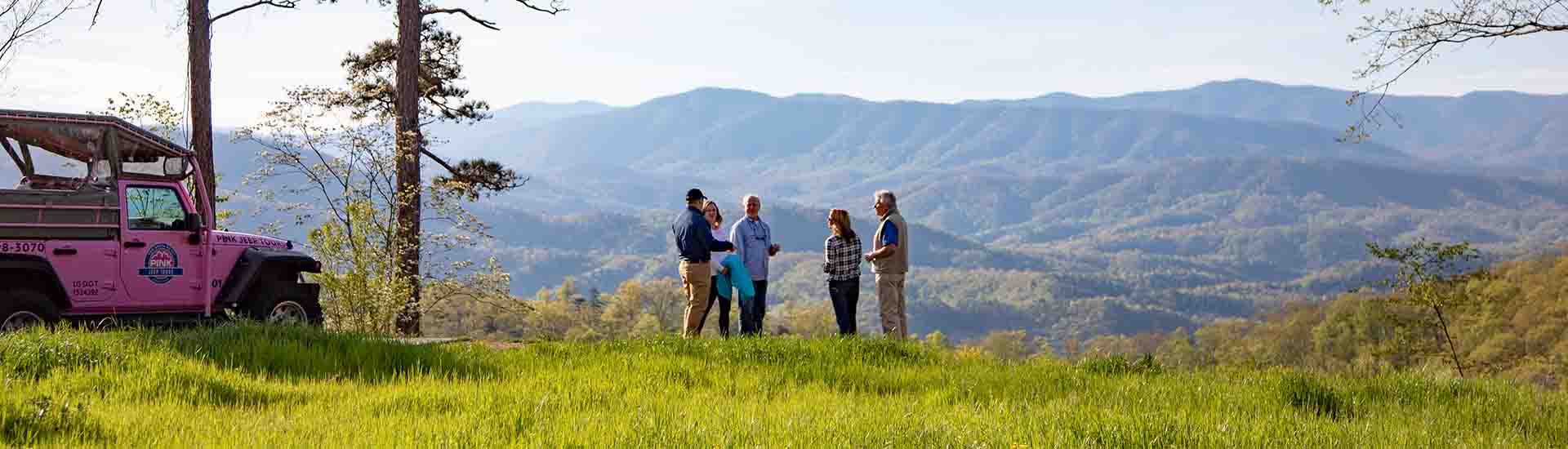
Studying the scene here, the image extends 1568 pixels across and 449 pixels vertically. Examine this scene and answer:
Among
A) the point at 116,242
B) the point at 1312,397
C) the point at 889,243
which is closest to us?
the point at 1312,397

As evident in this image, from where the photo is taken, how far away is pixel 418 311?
1568 cm

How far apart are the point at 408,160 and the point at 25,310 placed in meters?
6.53

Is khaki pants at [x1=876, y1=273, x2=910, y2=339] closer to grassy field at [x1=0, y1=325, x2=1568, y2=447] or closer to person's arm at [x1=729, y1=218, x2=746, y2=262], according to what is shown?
person's arm at [x1=729, y1=218, x2=746, y2=262]

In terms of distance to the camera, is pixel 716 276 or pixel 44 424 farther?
pixel 716 276

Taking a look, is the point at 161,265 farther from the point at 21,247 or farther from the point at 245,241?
the point at 21,247

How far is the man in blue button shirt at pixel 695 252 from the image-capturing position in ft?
41.0

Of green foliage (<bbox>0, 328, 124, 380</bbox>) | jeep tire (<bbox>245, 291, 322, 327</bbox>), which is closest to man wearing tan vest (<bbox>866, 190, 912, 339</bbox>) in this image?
jeep tire (<bbox>245, 291, 322, 327</bbox>)

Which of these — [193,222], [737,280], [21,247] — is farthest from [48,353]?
[737,280]

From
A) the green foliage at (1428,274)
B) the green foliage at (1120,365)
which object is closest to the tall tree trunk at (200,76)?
the green foliage at (1120,365)

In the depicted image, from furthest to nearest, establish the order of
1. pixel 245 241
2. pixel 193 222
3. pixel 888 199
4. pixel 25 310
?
pixel 888 199 < pixel 245 241 < pixel 193 222 < pixel 25 310

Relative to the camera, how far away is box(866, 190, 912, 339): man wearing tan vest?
13.0 metres

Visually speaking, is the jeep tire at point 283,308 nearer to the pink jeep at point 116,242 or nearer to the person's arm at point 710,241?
the pink jeep at point 116,242

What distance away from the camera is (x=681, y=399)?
267 inches

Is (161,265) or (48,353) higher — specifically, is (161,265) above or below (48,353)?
above
